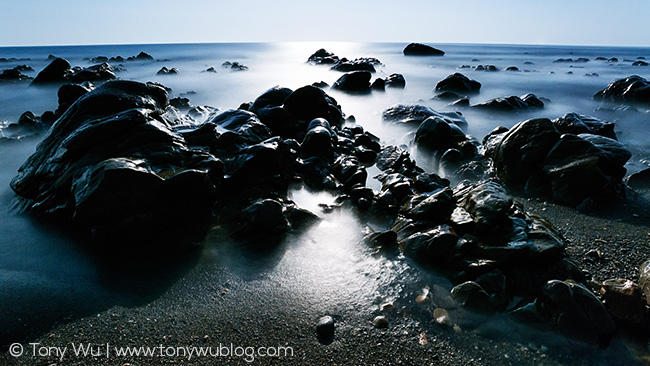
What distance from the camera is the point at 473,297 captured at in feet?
12.6

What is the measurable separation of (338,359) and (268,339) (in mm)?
766

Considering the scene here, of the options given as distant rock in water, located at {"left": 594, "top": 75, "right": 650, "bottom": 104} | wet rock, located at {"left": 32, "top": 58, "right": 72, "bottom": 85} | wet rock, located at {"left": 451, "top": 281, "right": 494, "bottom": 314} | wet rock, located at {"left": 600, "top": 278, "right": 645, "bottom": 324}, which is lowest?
wet rock, located at {"left": 32, "top": 58, "right": 72, "bottom": 85}

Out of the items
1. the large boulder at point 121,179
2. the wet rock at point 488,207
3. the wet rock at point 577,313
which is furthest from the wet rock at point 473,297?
the large boulder at point 121,179

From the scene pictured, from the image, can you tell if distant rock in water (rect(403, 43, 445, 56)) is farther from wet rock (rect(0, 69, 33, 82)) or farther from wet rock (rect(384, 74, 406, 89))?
wet rock (rect(0, 69, 33, 82))

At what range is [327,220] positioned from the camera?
6070mm

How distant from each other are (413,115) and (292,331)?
10.7 meters

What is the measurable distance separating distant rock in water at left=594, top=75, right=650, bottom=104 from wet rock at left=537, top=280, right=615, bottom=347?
18382 millimetres

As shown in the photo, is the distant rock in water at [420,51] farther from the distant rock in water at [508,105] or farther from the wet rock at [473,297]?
the wet rock at [473,297]

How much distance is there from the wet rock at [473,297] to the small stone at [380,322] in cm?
89

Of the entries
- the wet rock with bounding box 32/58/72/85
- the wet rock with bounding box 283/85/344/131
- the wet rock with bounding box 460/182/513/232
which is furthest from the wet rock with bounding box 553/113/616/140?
the wet rock with bounding box 32/58/72/85

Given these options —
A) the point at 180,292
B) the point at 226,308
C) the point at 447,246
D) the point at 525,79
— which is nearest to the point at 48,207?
the point at 180,292

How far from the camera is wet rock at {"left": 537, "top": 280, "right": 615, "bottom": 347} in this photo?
11.4ft

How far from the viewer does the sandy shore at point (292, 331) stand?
10.9 feet

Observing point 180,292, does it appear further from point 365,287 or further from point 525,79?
point 525,79
